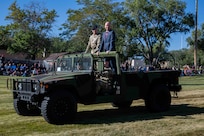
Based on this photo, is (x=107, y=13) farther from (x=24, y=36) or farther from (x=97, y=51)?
(x=97, y=51)

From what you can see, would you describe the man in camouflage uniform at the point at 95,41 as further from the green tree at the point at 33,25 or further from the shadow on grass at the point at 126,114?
the green tree at the point at 33,25

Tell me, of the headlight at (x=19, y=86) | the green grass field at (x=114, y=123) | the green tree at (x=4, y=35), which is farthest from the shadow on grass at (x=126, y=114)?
the green tree at (x=4, y=35)

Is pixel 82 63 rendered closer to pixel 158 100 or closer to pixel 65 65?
pixel 65 65

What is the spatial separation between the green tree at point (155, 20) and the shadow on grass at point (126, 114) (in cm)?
3477

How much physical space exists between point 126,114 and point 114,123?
1579mm

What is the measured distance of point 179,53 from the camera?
96688mm

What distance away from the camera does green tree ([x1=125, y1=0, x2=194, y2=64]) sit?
45281 millimetres

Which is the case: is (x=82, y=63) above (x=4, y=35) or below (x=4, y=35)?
below

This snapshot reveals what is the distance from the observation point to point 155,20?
46.2 m

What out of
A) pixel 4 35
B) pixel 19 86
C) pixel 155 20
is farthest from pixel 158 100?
pixel 4 35

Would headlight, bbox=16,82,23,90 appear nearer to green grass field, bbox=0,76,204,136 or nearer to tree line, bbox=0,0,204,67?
green grass field, bbox=0,76,204,136

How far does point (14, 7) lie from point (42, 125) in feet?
172

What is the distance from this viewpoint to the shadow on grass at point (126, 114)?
889cm

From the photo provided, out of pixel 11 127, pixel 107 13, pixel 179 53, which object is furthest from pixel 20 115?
pixel 179 53
